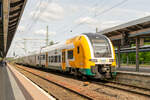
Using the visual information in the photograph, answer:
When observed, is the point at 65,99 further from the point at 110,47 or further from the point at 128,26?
the point at 128,26

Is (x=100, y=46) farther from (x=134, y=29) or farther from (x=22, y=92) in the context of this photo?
(x=22, y=92)

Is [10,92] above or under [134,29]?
under

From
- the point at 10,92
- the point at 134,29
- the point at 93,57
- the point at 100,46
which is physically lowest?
the point at 10,92

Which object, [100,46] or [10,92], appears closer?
[10,92]

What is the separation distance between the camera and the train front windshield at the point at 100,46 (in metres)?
11.2

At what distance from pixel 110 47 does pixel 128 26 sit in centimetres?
297

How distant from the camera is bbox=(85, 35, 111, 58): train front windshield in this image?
1123 cm

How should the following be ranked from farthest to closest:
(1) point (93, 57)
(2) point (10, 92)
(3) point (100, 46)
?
(3) point (100, 46)
(1) point (93, 57)
(2) point (10, 92)

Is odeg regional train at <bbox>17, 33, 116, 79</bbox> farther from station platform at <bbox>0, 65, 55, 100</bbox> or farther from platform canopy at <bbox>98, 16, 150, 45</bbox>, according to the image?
station platform at <bbox>0, 65, 55, 100</bbox>

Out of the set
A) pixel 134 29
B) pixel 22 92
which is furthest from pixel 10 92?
pixel 134 29

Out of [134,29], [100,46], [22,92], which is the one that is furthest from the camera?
[134,29]

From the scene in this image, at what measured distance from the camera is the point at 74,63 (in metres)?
12.5

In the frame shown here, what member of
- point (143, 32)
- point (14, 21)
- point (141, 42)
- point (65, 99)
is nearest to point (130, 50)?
point (141, 42)

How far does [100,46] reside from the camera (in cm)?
1155
